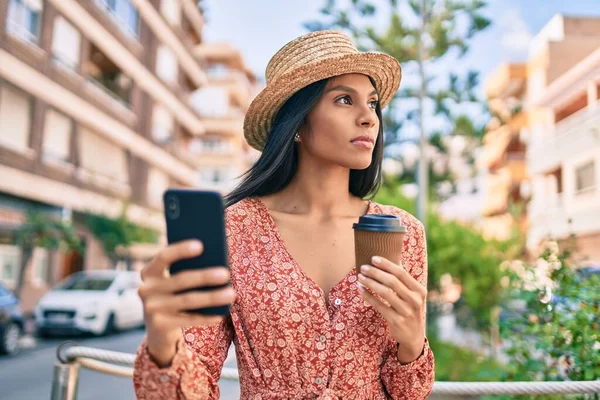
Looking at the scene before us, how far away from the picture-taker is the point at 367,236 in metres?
1.32

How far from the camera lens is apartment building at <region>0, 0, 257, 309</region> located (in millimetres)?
17516

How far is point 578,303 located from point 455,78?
11539mm

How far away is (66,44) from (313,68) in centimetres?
2065

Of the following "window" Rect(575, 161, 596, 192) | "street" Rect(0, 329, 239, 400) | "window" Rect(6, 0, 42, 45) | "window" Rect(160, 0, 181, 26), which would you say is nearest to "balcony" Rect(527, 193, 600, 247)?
"window" Rect(575, 161, 596, 192)

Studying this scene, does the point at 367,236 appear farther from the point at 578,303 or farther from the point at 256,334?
the point at 578,303

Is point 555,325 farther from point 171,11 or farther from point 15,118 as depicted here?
point 171,11

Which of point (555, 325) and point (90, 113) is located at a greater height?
point (90, 113)

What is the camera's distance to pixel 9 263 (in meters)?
18.5

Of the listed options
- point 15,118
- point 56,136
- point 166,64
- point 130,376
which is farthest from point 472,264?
point 166,64

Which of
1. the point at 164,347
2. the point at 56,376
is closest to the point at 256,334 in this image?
the point at 164,347

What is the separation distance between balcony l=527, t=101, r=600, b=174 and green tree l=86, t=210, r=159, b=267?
15.8 metres

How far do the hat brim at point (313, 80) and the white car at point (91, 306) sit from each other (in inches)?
462

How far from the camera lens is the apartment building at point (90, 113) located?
1752cm

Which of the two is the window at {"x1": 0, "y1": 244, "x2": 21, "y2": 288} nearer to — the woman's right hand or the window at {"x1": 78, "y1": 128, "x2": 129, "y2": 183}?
the window at {"x1": 78, "y1": 128, "x2": 129, "y2": 183}
